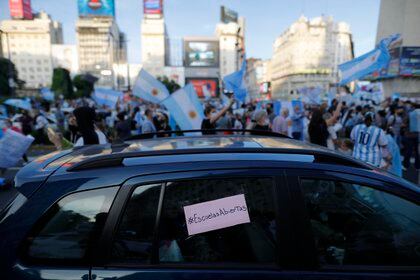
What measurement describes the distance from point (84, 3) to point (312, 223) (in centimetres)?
12171

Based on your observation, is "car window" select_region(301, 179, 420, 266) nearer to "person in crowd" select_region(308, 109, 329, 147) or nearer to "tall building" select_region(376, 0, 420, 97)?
"person in crowd" select_region(308, 109, 329, 147)

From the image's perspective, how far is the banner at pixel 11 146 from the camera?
6.20 metres

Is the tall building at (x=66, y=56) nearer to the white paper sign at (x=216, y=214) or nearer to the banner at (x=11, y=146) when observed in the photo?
the banner at (x=11, y=146)

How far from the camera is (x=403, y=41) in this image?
36.1 meters

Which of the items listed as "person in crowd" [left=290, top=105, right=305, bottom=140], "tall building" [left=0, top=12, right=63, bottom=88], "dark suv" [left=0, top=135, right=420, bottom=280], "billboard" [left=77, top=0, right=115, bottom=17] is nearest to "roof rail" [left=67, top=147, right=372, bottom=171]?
"dark suv" [left=0, top=135, right=420, bottom=280]

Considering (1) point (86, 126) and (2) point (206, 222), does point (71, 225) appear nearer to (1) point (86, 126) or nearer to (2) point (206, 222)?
(2) point (206, 222)

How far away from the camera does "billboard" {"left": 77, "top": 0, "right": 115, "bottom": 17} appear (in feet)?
342

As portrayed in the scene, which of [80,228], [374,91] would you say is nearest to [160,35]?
[374,91]

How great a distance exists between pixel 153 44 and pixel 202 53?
3326cm

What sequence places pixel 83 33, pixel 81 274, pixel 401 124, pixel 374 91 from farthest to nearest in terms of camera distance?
pixel 83 33 < pixel 374 91 < pixel 401 124 < pixel 81 274

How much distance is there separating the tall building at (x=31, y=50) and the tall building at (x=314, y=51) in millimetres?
91772

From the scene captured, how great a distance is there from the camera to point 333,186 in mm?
1557

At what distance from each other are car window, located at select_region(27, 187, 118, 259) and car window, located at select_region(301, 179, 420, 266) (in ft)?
3.31

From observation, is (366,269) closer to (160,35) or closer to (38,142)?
(38,142)
